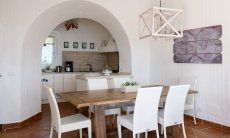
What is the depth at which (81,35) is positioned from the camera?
6.91 m

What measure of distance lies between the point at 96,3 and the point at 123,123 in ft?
8.93

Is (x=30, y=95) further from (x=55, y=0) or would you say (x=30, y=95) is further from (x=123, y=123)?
(x=123, y=123)

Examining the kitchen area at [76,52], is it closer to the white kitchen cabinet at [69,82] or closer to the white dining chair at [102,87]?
the white kitchen cabinet at [69,82]

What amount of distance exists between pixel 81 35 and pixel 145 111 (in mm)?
4877

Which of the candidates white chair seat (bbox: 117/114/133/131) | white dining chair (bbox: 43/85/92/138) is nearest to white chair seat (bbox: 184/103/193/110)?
white chair seat (bbox: 117/114/133/131)

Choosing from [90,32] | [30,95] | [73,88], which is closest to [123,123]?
[30,95]

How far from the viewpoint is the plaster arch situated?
393 centimetres

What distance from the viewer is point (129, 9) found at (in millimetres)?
4895

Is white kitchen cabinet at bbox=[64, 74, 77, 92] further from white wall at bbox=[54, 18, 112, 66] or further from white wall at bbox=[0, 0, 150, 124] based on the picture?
white wall at bbox=[0, 0, 150, 124]

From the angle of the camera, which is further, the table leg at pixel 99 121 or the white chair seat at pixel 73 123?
the table leg at pixel 99 121

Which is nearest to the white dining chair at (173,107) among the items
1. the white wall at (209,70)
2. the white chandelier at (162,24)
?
the white chandelier at (162,24)

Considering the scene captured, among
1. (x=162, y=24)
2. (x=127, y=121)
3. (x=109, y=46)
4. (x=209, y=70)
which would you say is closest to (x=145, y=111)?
(x=127, y=121)

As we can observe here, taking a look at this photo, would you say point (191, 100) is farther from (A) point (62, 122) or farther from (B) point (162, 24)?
(A) point (62, 122)

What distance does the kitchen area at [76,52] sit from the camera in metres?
6.23
